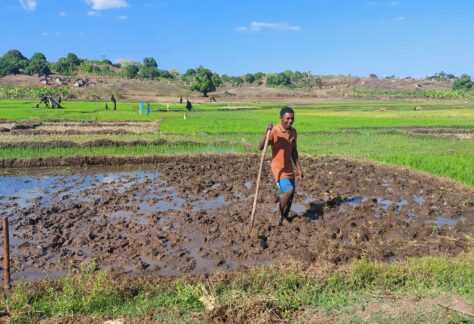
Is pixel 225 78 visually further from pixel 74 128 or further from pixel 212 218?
pixel 212 218

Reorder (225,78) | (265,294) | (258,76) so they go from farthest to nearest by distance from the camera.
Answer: (258,76)
(225,78)
(265,294)

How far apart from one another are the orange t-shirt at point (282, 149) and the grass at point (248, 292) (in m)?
2.03

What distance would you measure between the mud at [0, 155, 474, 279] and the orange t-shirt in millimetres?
839

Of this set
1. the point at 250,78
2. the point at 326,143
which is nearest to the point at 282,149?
the point at 326,143

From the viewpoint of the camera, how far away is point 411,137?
18.9 m

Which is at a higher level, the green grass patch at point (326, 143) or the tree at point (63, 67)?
the tree at point (63, 67)

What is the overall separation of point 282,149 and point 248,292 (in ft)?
9.17

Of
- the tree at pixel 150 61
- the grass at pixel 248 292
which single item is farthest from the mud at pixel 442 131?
the tree at pixel 150 61

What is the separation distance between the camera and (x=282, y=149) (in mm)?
6656

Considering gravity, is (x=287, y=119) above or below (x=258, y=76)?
below

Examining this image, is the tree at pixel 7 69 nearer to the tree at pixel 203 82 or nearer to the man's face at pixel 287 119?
the tree at pixel 203 82

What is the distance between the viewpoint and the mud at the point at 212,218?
227 inches

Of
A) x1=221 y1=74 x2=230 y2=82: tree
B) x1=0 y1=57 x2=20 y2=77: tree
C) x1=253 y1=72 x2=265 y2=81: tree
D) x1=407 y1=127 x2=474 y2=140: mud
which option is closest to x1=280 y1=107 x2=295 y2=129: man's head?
x1=407 y1=127 x2=474 y2=140: mud

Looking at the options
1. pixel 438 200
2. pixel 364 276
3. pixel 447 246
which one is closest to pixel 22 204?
pixel 364 276
